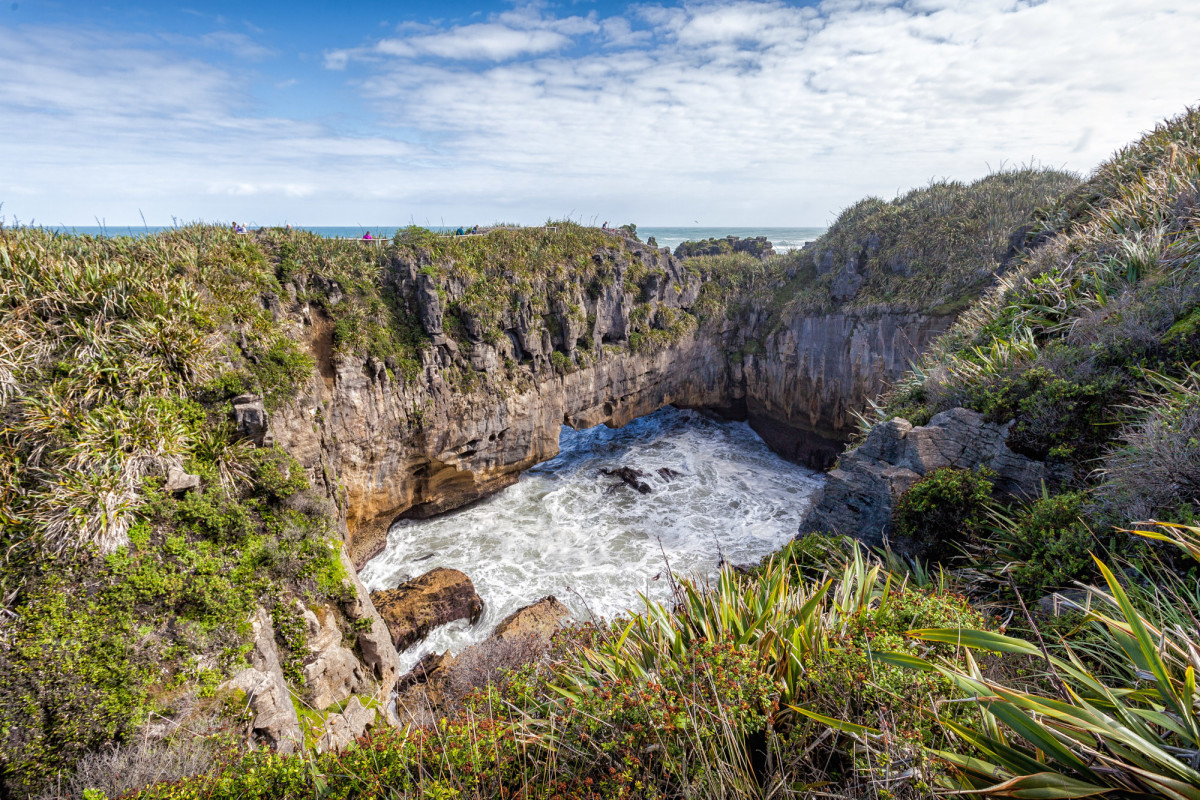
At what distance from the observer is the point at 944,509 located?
19.5ft

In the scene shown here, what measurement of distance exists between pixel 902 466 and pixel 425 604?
36.0ft

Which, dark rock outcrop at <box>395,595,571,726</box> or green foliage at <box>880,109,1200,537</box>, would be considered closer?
green foliage at <box>880,109,1200,537</box>

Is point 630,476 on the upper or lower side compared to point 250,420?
lower

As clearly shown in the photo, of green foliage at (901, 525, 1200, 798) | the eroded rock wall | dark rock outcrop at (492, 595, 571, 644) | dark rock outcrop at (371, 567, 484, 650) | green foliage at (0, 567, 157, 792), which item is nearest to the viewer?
green foliage at (901, 525, 1200, 798)

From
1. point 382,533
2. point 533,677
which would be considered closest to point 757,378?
point 382,533

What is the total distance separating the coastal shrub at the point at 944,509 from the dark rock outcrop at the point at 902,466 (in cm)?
24

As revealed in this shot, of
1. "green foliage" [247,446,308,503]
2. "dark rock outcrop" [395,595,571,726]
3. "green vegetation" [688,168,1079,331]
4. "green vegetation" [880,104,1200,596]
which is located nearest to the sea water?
"dark rock outcrop" [395,595,571,726]

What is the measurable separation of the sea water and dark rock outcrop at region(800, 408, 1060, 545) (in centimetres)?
441

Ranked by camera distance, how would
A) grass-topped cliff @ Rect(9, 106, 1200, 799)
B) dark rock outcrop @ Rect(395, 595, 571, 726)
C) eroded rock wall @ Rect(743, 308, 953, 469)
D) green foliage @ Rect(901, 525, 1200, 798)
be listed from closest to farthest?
green foliage @ Rect(901, 525, 1200, 798)
grass-topped cliff @ Rect(9, 106, 1200, 799)
dark rock outcrop @ Rect(395, 595, 571, 726)
eroded rock wall @ Rect(743, 308, 953, 469)

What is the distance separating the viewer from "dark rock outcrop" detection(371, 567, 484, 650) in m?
11.3

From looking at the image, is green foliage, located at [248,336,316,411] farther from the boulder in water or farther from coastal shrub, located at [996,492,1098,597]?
coastal shrub, located at [996,492,1098,597]

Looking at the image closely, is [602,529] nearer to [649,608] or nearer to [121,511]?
[121,511]

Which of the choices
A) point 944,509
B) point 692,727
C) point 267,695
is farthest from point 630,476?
point 692,727

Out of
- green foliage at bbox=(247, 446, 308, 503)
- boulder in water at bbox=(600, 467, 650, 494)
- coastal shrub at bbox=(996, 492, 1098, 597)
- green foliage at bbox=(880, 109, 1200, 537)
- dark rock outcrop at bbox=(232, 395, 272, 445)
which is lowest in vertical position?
boulder in water at bbox=(600, 467, 650, 494)
